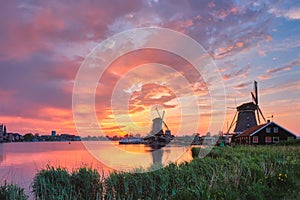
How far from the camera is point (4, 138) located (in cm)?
16538

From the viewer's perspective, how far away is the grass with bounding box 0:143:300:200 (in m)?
8.56

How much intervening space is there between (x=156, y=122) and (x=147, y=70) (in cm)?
5009

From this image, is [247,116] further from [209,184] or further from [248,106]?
[209,184]

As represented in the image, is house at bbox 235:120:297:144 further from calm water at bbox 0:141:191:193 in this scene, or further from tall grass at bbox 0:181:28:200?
tall grass at bbox 0:181:28:200

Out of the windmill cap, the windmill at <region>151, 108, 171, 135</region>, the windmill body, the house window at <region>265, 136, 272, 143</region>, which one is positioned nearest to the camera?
the house window at <region>265, 136, 272, 143</region>

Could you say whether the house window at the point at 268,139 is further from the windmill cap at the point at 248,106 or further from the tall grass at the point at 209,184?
the tall grass at the point at 209,184

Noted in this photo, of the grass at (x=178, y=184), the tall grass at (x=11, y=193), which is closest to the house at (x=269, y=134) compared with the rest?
the grass at (x=178, y=184)

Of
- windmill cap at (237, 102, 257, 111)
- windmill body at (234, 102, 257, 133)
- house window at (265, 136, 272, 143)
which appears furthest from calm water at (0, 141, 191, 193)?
windmill cap at (237, 102, 257, 111)

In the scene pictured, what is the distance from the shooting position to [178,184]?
36.9ft

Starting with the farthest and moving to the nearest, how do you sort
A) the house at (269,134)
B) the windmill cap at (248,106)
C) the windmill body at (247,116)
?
the windmill cap at (248,106)
the windmill body at (247,116)
the house at (269,134)

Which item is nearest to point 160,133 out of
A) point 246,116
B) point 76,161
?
point 246,116

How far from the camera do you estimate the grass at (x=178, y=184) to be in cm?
856

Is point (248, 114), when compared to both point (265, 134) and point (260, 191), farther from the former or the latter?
point (260, 191)

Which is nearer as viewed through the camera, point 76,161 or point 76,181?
point 76,181
